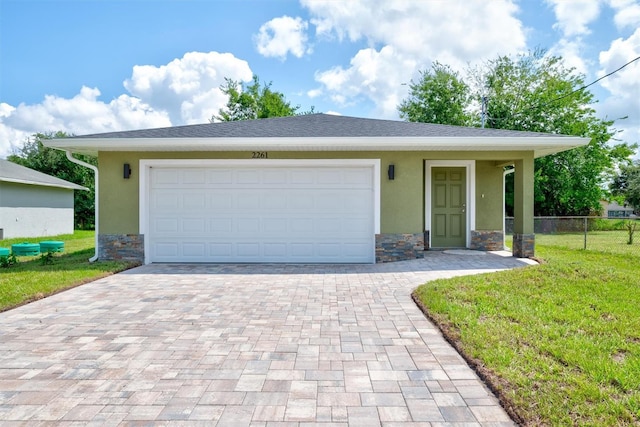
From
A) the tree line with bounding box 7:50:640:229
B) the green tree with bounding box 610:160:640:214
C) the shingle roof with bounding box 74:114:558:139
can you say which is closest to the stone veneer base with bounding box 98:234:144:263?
the shingle roof with bounding box 74:114:558:139

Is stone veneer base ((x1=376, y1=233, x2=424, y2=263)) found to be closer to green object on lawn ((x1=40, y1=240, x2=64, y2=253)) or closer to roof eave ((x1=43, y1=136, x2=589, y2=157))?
roof eave ((x1=43, y1=136, x2=589, y2=157))

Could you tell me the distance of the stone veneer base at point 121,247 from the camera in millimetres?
8016

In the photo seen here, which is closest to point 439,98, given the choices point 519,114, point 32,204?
point 519,114

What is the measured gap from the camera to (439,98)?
79.8 feet

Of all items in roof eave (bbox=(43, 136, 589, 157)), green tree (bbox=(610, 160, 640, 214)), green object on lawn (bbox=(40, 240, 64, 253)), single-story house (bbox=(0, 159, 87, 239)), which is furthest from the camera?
green tree (bbox=(610, 160, 640, 214))

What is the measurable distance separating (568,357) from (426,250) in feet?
21.5

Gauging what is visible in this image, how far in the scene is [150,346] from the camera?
3.39 m

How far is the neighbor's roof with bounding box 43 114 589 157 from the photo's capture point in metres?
7.38

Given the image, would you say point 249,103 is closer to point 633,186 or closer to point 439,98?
point 439,98

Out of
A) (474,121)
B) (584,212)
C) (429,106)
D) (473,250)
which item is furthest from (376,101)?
(473,250)

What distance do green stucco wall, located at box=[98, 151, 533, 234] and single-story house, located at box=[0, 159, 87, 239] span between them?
8472 mm

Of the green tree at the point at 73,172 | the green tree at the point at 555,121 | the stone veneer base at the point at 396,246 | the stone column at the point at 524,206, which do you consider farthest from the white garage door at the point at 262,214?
the green tree at the point at 73,172

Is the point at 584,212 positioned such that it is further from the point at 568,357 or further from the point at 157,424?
the point at 157,424

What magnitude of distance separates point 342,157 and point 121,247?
5.21 meters
